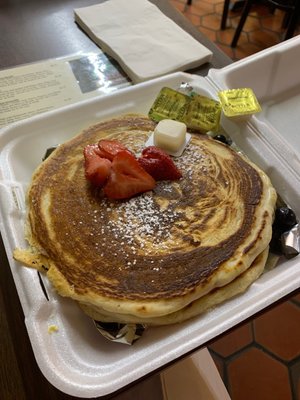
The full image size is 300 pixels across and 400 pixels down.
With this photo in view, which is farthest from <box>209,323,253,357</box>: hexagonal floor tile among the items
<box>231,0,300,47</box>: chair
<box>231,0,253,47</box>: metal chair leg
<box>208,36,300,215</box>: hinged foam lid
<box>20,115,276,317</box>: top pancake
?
<box>231,0,253,47</box>: metal chair leg

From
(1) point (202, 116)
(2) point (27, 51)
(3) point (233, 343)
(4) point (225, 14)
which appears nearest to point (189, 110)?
(1) point (202, 116)

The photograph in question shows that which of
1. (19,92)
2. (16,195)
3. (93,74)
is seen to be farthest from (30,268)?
(93,74)

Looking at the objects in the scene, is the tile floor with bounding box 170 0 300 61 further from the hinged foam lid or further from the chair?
the hinged foam lid

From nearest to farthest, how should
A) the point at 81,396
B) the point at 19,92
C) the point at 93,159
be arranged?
the point at 81,396
the point at 93,159
the point at 19,92

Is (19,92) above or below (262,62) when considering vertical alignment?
below

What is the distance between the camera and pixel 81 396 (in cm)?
72

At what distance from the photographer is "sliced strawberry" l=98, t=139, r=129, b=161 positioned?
3.43 ft

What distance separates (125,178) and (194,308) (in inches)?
13.8

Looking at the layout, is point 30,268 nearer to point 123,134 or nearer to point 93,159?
point 93,159

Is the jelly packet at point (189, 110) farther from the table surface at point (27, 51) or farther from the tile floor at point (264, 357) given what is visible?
the tile floor at point (264, 357)

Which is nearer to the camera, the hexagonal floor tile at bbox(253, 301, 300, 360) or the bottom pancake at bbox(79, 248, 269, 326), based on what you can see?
the bottom pancake at bbox(79, 248, 269, 326)

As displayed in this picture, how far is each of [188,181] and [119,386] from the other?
535 mm

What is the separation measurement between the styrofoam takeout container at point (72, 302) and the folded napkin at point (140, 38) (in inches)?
7.9

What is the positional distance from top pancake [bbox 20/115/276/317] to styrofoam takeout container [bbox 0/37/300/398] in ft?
0.17
